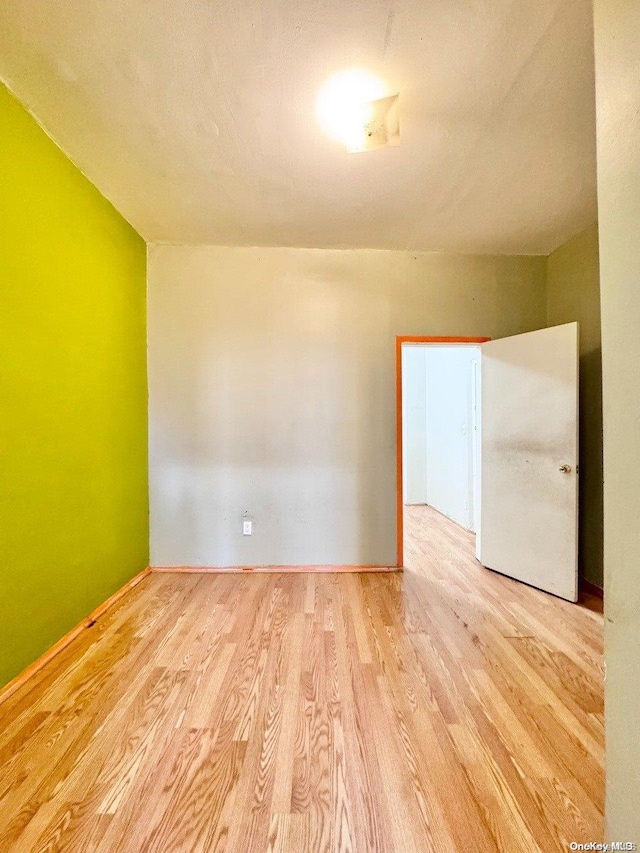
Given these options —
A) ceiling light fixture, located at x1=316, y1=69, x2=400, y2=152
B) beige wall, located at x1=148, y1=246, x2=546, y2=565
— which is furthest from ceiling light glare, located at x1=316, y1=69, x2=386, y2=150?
beige wall, located at x1=148, y1=246, x2=546, y2=565

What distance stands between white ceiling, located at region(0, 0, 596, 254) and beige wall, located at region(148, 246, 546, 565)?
0.48 meters

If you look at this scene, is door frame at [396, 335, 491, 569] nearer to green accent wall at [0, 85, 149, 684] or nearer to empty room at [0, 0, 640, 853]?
empty room at [0, 0, 640, 853]

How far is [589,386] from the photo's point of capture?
2576 mm

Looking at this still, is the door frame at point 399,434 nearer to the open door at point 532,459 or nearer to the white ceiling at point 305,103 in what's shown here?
the open door at point 532,459

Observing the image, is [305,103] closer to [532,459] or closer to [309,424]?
[309,424]

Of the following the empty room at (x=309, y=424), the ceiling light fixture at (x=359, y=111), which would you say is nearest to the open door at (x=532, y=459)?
the empty room at (x=309, y=424)

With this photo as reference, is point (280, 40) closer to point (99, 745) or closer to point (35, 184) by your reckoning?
point (35, 184)

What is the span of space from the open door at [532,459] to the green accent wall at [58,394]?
2.75 metres

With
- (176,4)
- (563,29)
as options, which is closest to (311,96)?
(176,4)

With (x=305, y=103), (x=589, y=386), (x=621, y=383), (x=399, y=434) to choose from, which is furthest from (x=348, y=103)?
(x=589, y=386)

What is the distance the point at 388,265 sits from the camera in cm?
291

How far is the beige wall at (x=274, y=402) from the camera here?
286cm

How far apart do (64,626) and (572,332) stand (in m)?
3.46

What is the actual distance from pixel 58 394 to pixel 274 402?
4.69ft
